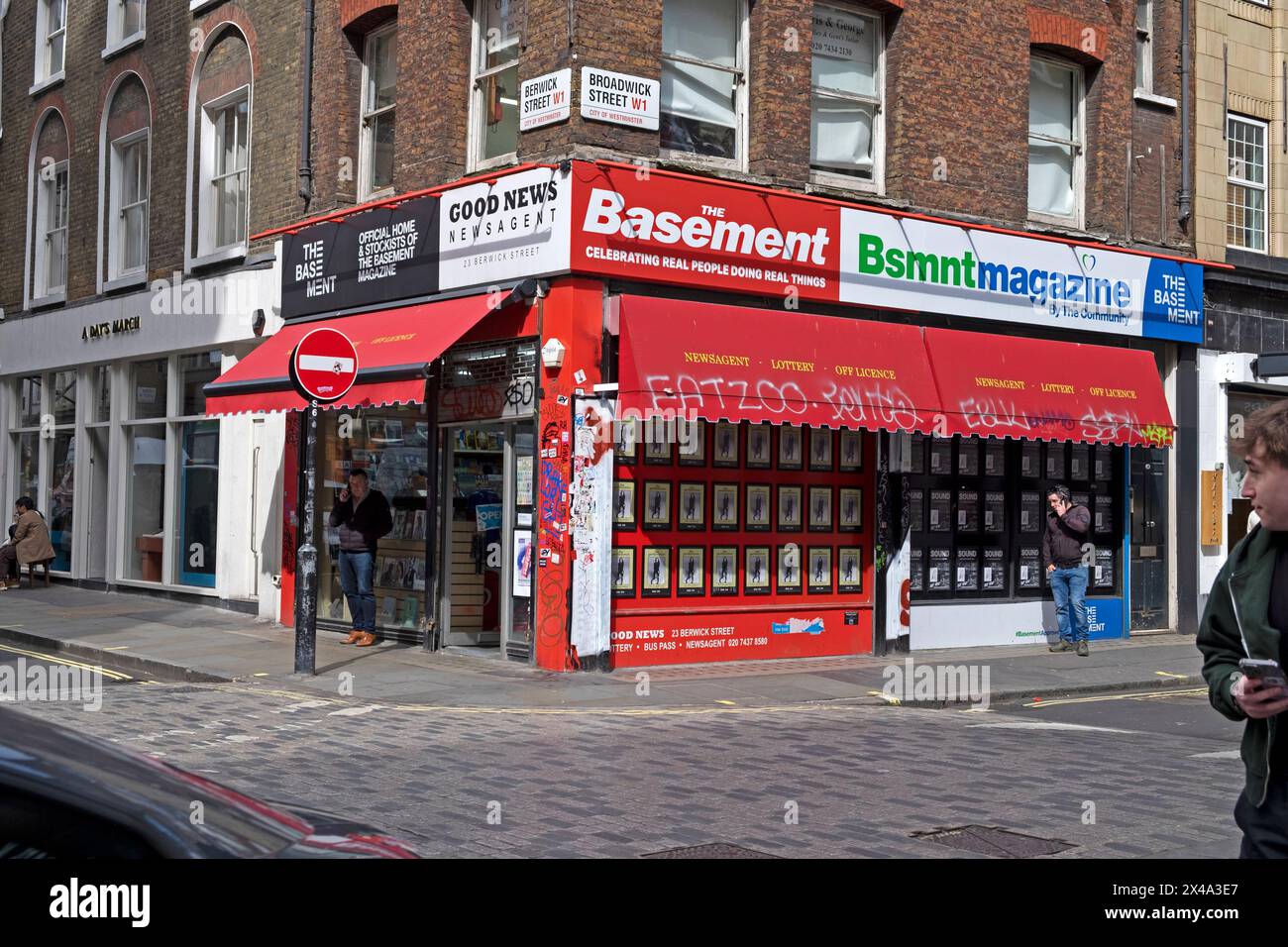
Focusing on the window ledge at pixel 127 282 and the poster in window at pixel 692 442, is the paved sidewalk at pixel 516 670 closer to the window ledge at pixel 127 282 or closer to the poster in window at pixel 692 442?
the poster in window at pixel 692 442

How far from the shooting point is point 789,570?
51.3ft

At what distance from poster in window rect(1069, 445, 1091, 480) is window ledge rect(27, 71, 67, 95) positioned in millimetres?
18666

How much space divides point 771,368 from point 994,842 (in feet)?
26.7

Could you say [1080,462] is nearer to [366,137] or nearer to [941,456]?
[941,456]

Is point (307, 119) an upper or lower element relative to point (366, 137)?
upper

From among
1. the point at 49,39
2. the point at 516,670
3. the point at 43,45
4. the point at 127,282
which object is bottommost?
the point at 516,670

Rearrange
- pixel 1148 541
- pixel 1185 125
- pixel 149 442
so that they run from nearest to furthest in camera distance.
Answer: pixel 1148 541 → pixel 1185 125 → pixel 149 442

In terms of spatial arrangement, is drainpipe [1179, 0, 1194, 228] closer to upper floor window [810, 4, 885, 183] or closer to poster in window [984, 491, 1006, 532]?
poster in window [984, 491, 1006, 532]

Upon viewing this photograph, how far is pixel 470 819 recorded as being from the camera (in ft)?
23.2

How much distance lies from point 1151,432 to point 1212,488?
2.51m

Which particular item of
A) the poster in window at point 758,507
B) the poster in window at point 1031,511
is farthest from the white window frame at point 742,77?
the poster in window at point 1031,511

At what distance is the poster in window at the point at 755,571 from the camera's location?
15.3 m

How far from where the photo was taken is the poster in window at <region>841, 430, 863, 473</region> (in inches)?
638

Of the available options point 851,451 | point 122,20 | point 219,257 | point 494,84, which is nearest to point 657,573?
point 851,451
